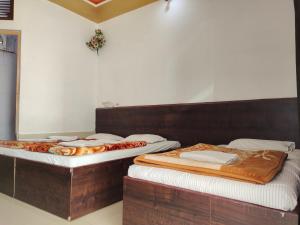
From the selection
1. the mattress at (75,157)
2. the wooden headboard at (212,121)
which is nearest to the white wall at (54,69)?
the wooden headboard at (212,121)

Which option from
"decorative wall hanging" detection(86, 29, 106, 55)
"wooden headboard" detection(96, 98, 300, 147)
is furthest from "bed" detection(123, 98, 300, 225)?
"decorative wall hanging" detection(86, 29, 106, 55)

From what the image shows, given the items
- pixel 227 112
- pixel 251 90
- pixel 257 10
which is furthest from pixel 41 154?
pixel 257 10

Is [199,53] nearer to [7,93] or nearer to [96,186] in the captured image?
[96,186]

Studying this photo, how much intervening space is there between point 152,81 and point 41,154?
201cm

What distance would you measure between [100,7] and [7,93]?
240 centimetres

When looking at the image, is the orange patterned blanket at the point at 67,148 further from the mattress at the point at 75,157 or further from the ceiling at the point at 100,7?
the ceiling at the point at 100,7

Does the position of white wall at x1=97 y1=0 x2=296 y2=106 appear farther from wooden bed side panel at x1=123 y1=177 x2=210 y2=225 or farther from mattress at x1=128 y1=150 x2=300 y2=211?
wooden bed side panel at x1=123 y1=177 x2=210 y2=225

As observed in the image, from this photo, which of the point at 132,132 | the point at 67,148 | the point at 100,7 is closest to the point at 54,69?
the point at 100,7

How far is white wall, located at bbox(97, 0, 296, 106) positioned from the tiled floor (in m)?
1.84

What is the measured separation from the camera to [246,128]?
2.57 metres

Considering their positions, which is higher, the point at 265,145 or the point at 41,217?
the point at 265,145

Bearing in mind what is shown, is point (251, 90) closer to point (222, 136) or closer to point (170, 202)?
point (222, 136)

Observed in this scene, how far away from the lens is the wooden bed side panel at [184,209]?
105 centimetres

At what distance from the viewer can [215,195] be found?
1.19 m
